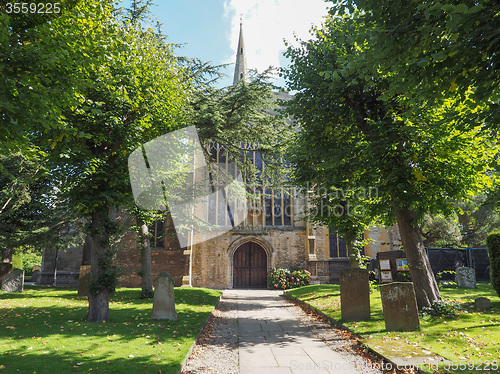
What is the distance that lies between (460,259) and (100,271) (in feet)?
69.2

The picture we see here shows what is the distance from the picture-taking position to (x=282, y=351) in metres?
6.25

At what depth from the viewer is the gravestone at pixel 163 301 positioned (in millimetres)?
8711

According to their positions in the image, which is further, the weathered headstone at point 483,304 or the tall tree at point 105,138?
the weathered headstone at point 483,304

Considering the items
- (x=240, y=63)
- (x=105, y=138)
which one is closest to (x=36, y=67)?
(x=105, y=138)

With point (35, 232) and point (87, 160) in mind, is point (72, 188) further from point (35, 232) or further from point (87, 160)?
point (35, 232)

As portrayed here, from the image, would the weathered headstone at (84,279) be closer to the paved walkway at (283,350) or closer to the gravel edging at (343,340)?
Result: the paved walkway at (283,350)

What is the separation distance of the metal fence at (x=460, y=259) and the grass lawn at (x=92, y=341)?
16497mm

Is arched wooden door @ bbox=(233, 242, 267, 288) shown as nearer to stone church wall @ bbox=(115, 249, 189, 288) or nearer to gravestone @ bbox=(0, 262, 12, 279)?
stone church wall @ bbox=(115, 249, 189, 288)

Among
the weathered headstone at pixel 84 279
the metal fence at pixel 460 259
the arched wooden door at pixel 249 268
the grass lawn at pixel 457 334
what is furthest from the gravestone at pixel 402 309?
the arched wooden door at pixel 249 268

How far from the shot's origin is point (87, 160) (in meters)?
8.35

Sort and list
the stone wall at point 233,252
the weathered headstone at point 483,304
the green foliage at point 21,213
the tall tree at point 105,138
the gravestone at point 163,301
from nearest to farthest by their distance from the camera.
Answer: the tall tree at point 105,138 → the gravestone at point 163,301 → the weathered headstone at point 483,304 → the green foliage at point 21,213 → the stone wall at point 233,252

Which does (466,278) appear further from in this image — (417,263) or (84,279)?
(84,279)

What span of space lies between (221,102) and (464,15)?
11479 mm

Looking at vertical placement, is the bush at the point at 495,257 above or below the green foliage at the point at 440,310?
above
